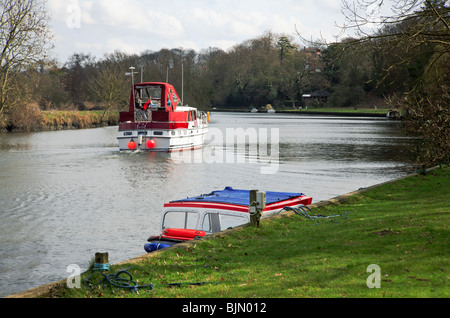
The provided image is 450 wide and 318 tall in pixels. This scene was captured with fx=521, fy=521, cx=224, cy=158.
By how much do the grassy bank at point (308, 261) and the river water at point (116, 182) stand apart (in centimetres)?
282

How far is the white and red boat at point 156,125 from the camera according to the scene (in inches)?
1820

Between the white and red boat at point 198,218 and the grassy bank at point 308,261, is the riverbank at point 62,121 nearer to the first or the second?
the white and red boat at point 198,218

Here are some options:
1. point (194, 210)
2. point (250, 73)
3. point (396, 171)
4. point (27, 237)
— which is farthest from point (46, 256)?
point (250, 73)

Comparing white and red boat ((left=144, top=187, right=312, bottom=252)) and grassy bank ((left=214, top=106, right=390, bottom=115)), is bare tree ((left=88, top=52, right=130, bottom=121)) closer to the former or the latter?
grassy bank ((left=214, top=106, right=390, bottom=115))

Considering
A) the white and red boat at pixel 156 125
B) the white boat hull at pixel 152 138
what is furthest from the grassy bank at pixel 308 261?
the white and red boat at pixel 156 125

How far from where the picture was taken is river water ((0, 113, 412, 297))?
16.4 m

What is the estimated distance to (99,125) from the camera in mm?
89250

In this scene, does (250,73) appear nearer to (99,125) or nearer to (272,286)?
(99,125)

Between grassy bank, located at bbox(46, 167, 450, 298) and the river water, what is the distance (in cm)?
282

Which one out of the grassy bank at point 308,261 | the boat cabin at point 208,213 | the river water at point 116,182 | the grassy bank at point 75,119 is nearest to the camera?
the grassy bank at point 308,261

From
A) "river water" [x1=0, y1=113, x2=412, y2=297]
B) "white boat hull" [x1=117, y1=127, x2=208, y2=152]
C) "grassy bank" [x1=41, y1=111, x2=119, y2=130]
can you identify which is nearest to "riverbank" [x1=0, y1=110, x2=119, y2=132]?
"grassy bank" [x1=41, y1=111, x2=119, y2=130]

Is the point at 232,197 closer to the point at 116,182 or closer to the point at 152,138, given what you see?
the point at 116,182

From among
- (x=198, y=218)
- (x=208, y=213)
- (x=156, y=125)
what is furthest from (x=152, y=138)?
(x=208, y=213)

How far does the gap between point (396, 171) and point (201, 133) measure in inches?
971
